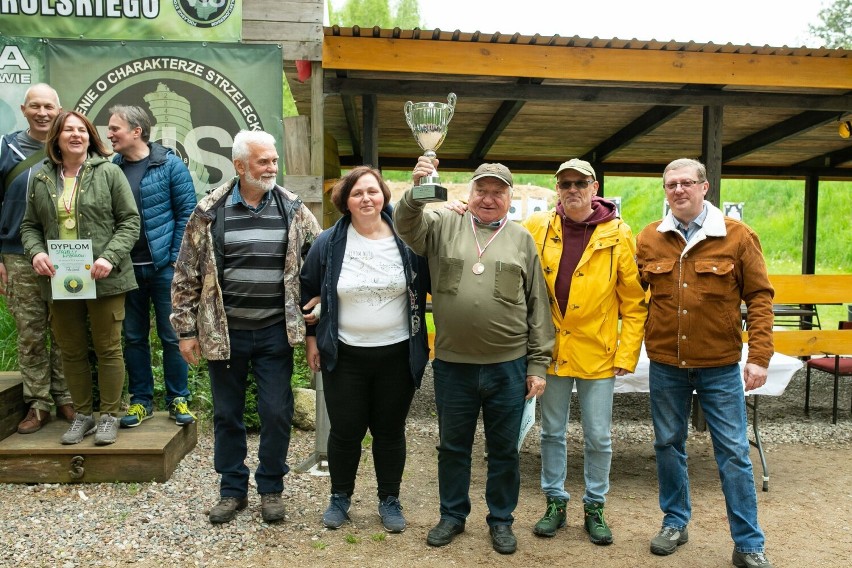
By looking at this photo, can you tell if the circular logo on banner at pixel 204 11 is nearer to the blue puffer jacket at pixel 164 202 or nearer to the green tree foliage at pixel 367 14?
the blue puffer jacket at pixel 164 202

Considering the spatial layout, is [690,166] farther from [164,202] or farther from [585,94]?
[585,94]

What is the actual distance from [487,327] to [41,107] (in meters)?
2.99

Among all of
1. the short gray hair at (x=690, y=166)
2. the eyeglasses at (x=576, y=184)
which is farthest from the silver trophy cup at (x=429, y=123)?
the short gray hair at (x=690, y=166)

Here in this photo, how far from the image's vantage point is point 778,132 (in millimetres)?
8273

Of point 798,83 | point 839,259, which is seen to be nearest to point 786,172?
point 798,83

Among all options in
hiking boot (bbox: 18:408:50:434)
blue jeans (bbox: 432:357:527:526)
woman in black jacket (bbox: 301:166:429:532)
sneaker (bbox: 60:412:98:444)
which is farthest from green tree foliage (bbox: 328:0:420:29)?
blue jeans (bbox: 432:357:527:526)

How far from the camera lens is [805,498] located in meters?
4.62

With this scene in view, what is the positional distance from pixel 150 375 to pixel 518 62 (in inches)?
142

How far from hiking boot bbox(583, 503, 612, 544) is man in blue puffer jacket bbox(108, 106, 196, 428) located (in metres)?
2.52

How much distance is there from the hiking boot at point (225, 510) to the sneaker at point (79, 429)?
1042mm

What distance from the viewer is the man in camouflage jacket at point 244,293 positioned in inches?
143

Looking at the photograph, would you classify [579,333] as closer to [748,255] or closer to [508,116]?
[748,255]

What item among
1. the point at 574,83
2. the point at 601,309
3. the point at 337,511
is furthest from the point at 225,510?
the point at 574,83

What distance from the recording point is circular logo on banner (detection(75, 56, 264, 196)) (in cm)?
548
